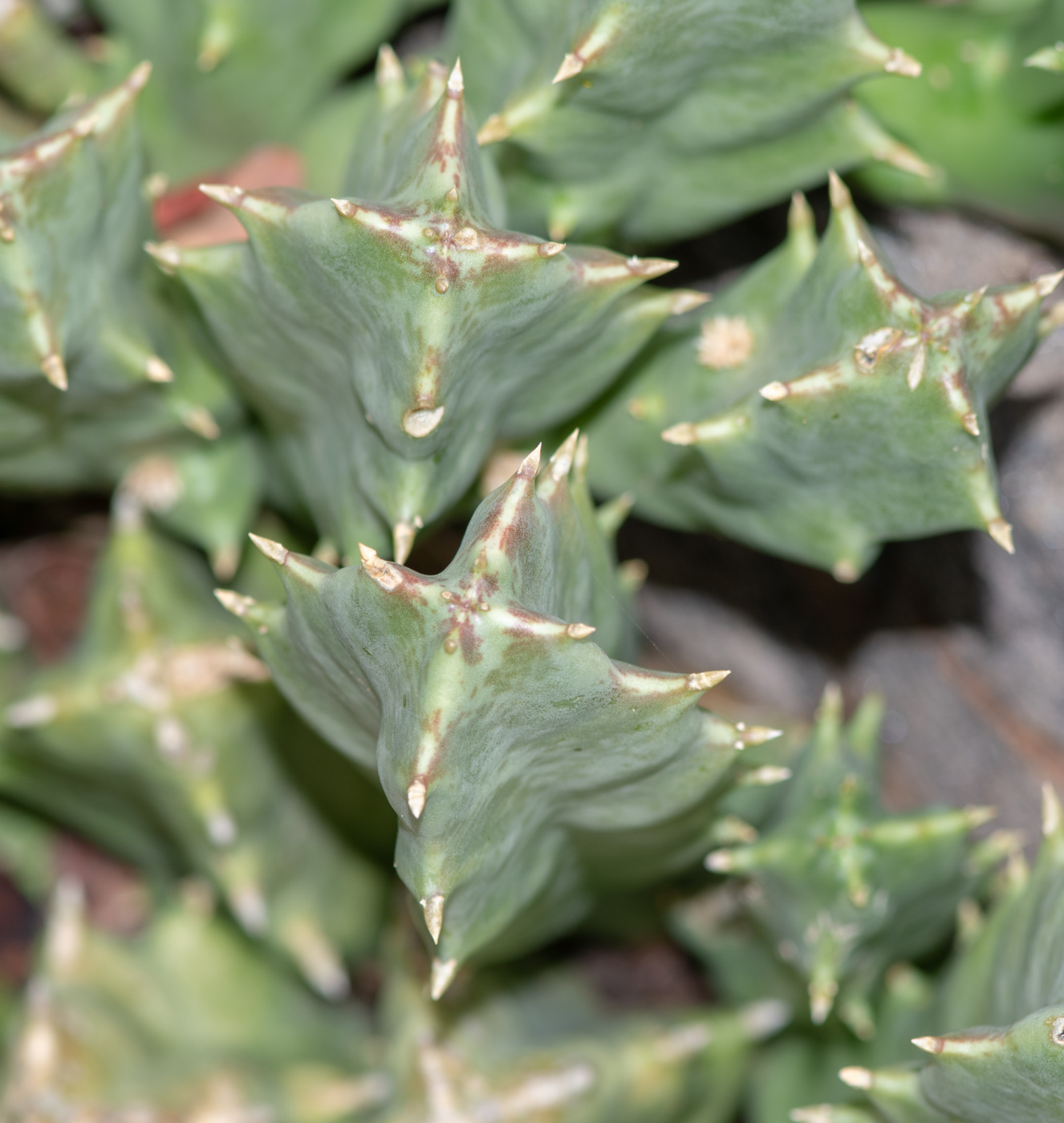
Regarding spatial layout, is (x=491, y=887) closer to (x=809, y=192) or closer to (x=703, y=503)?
(x=703, y=503)

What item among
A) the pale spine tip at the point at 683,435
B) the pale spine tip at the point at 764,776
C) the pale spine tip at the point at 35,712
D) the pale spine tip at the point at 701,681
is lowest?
the pale spine tip at the point at 764,776

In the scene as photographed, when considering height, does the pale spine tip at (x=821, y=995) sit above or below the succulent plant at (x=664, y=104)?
below

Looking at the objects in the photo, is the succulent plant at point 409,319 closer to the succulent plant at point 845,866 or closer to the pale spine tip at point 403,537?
the pale spine tip at point 403,537

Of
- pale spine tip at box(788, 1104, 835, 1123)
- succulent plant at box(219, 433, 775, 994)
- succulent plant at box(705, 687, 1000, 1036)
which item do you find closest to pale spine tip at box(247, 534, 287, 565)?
succulent plant at box(219, 433, 775, 994)

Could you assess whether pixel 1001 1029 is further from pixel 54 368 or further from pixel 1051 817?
pixel 54 368

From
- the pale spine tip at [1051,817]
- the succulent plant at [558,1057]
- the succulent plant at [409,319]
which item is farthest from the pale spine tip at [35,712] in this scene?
the pale spine tip at [1051,817]

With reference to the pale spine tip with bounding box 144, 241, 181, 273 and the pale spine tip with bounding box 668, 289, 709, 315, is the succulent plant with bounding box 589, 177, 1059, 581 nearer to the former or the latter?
the pale spine tip with bounding box 668, 289, 709, 315
